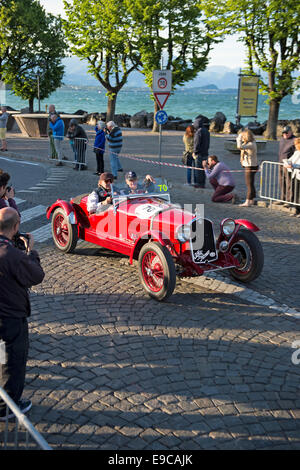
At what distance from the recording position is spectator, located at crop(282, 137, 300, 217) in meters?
11.6

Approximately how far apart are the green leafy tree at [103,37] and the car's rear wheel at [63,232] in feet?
74.5

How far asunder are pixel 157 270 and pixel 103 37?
26932 millimetres

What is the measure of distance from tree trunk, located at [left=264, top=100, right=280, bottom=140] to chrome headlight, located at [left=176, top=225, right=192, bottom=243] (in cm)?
2201

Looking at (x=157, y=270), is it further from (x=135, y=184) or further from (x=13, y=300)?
(x=13, y=300)

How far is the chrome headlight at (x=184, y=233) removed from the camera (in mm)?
7234

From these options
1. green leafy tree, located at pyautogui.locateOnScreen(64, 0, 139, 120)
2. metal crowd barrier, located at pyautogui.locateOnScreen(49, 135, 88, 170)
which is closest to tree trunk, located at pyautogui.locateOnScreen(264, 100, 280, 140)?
green leafy tree, located at pyautogui.locateOnScreen(64, 0, 139, 120)

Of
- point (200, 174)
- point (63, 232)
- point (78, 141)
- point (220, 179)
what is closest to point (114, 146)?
point (78, 141)

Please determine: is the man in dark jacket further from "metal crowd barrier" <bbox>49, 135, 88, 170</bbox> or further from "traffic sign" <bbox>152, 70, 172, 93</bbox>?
"metal crowd barrier" <bbox>49, 135, 88, 170</bbox>

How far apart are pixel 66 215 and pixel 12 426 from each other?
4947 mm

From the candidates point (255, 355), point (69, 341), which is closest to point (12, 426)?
point (69, 341)

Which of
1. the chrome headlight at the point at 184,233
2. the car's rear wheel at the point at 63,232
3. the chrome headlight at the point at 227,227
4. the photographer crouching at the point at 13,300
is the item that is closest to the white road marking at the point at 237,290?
the chrome headlight at the point at 227,227

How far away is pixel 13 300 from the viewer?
4.41 meters

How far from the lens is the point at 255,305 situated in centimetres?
704

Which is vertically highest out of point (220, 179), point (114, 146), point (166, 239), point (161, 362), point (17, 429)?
point (114, 146)
